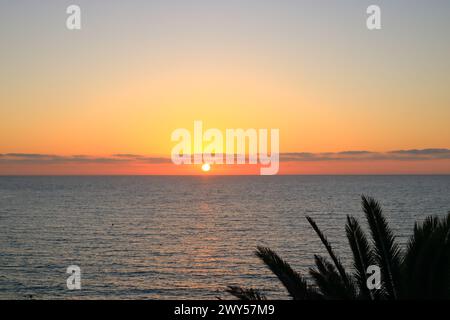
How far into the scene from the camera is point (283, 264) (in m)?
11.0

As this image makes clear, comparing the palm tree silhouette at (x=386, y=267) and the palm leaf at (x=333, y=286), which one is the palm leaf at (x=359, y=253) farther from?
the palm leaf at (x=333, y=286)

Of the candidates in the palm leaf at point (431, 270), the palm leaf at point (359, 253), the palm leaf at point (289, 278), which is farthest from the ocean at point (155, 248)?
the palm leaf at point (431, 270)

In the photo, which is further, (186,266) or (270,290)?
(186,266)

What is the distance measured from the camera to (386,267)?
422 inches

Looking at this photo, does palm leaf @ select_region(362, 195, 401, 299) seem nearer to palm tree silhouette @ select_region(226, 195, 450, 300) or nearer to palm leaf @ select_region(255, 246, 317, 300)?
palm tree silhouette @ select_region(226, 195, 450, 300)

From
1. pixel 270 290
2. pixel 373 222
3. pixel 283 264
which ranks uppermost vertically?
pixel 373 222

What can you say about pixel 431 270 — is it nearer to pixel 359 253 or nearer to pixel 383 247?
pixel 383 247

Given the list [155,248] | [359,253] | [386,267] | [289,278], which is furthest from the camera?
[155,248]

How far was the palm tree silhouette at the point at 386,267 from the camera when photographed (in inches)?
387

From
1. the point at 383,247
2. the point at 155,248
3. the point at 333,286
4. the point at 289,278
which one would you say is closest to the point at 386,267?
the point at 383,247
